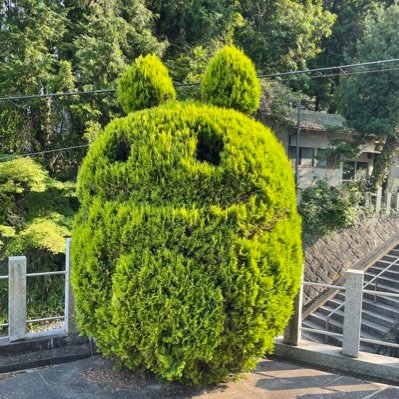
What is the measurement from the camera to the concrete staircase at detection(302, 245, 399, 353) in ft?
30.6

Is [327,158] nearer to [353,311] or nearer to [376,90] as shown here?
[376,90]

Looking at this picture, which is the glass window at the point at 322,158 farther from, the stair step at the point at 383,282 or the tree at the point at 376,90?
the stair step at the point at 383,282

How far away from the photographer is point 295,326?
13.0ft

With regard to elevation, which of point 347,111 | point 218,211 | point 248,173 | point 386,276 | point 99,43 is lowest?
point 386,276

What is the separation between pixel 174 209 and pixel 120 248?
52 cm

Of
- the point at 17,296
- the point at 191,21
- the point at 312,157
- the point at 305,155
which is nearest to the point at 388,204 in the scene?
the point at 312,157

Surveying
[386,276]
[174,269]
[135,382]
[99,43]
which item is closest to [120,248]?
[174,269]

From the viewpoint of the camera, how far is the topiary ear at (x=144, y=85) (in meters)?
3.49

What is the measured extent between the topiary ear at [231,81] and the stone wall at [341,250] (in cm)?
886

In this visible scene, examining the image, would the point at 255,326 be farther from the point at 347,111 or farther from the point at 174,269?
the point at 347,111

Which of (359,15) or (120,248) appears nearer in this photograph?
(120,248)

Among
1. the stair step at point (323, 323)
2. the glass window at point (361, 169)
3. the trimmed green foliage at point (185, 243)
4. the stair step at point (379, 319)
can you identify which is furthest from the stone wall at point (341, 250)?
the trimmed green foliage at point (185, 243)

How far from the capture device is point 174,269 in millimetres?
2879

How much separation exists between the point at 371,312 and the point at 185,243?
8.77m
